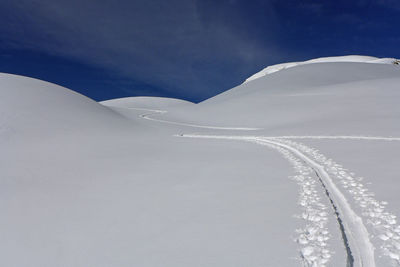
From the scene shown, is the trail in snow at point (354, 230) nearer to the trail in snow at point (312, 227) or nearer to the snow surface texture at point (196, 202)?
the snow surface texture at point (196, 202)

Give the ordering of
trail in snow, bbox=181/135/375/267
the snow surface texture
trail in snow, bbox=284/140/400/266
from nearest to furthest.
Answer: trail in snow, bbox=181/135/375/267
trail in snow, bbox=284/140/400/266
the snow surface texture

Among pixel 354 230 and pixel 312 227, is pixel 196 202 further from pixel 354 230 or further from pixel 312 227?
pixel 354 230

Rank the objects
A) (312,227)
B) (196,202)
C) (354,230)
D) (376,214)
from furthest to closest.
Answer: (196,202), (376,214), (312,227), (354,230)

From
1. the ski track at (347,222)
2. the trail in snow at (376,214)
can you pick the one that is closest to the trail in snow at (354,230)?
the ski track at (347,222)

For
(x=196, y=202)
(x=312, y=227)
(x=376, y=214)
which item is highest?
(x=376, y=214)

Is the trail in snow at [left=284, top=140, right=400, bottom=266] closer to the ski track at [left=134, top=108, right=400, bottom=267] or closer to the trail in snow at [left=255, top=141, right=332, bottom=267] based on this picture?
the ski track at [left=134, top=108, right=400, bottom=267]

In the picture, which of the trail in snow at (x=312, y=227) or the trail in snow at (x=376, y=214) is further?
the trail in snow at (x=376, y=214)

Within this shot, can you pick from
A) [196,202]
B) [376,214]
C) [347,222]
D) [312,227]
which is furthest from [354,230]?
[196,202]

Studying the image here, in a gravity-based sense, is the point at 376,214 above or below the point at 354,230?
above

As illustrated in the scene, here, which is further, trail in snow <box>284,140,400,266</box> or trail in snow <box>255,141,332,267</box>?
trail in snow <box>284,140,400,266</box>

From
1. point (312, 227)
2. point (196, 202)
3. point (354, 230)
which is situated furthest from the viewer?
point (196, 202)

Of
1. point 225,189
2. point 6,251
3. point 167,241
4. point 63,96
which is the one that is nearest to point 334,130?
point 225,189

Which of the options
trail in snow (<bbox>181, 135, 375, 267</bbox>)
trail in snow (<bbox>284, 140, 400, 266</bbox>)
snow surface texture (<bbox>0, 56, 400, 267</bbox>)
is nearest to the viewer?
trail in snow (<bbox>181, 135, 375, 267</bbox>)

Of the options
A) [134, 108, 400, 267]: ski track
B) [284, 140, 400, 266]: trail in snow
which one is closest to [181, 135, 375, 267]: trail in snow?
[134, 108, 400, 267]: ski track
